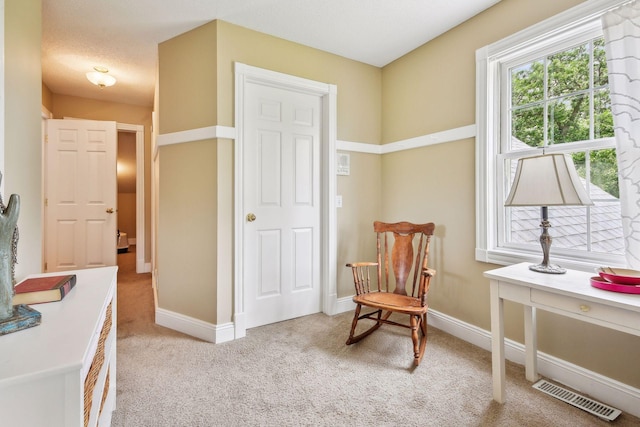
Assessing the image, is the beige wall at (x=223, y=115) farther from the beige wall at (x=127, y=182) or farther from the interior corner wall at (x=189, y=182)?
the beige wall at (x=127, y=182)

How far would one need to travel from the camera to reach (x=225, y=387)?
1803 millimetres

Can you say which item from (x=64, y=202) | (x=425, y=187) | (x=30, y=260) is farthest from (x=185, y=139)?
(x=64, y=202)

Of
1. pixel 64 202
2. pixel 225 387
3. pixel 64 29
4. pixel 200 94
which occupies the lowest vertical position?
pixel 225 387

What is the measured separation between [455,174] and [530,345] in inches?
51.1

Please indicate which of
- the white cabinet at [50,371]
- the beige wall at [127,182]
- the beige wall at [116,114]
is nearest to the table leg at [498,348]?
the white cabinet at [50,371]

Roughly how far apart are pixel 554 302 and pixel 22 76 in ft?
9.77

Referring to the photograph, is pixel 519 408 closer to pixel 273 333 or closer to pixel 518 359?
pixel 518 359

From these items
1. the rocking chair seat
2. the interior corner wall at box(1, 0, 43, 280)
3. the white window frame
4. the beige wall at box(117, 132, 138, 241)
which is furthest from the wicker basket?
the beige wall at box(117, 132, 138, 241)

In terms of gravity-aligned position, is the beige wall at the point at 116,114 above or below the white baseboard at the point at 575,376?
above

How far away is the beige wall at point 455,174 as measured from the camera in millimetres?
1826

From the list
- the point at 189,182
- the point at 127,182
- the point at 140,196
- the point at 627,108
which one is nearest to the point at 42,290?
the point at 189,182

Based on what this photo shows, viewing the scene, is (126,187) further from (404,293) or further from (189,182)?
(404,293)

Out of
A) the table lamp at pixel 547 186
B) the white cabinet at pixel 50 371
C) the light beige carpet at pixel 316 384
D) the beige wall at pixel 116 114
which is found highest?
the beige wall at pixel 116 114

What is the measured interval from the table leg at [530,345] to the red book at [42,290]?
7.82 feet
